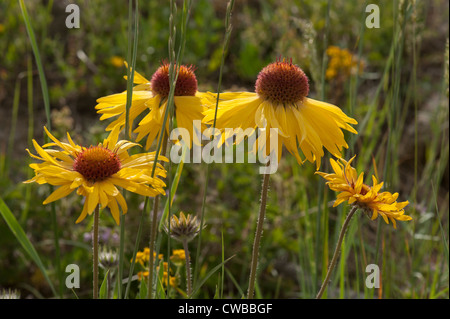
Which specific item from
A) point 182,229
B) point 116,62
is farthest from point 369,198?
point 116,62

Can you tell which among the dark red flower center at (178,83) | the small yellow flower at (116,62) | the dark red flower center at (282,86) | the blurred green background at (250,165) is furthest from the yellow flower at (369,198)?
the small yellow flower at (116,62)

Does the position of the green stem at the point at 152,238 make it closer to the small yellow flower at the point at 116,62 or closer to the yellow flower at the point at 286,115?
the yellow flower at the point at 286,115

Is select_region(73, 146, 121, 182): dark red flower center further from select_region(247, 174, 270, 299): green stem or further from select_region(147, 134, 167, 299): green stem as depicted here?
select_region(247, 174, 270, 299): green stem

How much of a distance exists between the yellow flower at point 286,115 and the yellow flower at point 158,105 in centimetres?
10

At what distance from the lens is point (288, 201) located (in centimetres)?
260

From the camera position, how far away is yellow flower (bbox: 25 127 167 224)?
109 centimetres

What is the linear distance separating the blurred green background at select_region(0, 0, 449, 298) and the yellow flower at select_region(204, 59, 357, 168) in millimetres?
292

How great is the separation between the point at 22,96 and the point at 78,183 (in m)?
2.87

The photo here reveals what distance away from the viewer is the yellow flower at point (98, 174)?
3.57 feet

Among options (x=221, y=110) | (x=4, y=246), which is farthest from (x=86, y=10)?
(x=221, y=110)

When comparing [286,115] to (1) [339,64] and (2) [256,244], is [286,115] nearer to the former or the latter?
(2) [256,244]

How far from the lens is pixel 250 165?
111 inches
